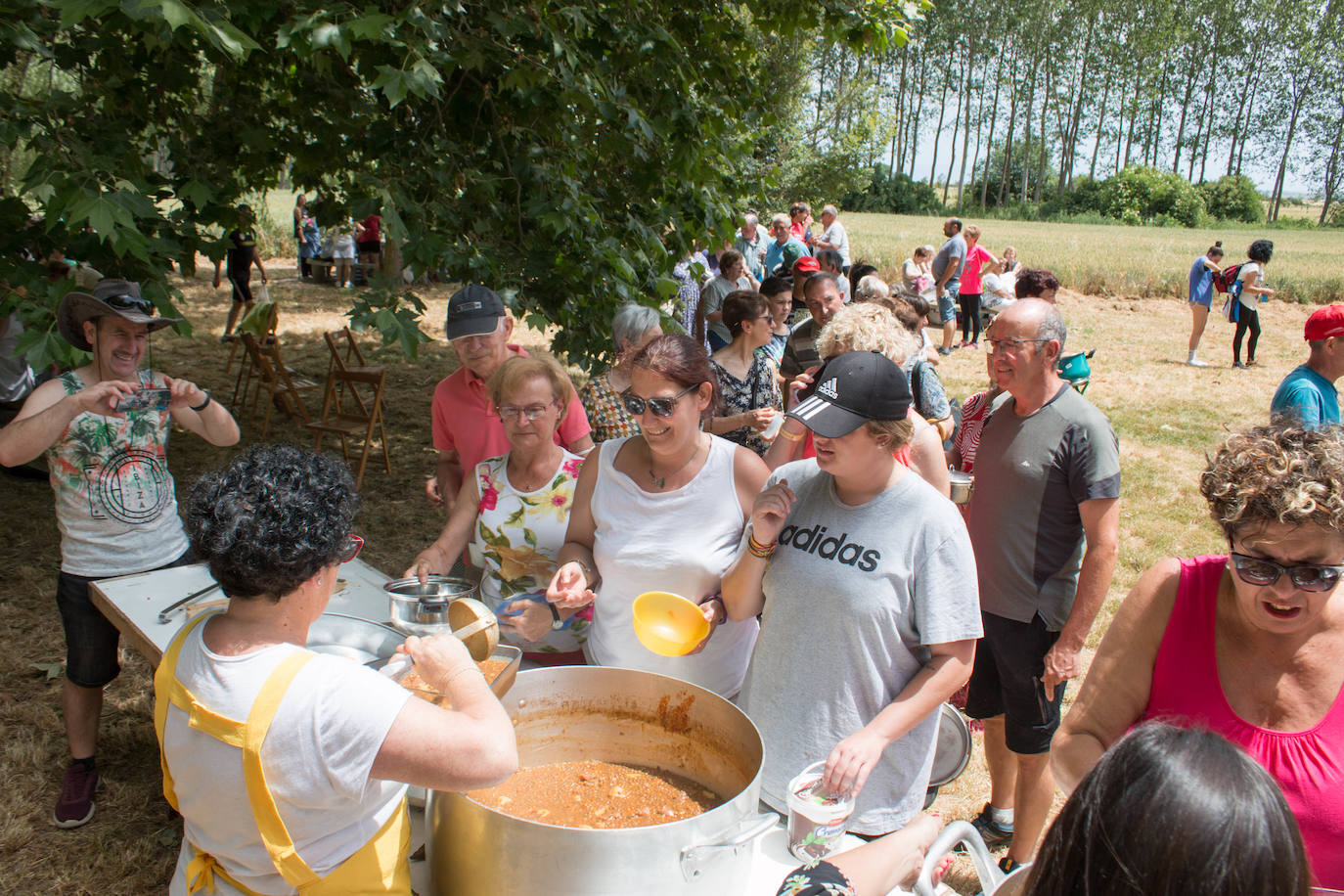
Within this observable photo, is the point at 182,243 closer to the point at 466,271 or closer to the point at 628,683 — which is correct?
the point at 466,271

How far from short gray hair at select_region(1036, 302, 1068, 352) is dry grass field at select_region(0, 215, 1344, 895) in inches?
60.8

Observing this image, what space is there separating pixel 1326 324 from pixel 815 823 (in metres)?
3.39

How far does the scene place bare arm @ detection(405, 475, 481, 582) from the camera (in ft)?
8.07

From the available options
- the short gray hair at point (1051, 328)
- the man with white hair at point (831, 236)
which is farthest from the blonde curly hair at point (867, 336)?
the man with white hair at point (831, 236)

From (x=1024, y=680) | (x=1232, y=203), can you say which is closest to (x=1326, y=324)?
(x=1024, y=680)

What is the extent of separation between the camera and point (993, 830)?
3029 millimetres

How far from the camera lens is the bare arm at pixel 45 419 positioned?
2527mm

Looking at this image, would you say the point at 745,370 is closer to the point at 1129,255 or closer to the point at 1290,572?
the point at 1290,572

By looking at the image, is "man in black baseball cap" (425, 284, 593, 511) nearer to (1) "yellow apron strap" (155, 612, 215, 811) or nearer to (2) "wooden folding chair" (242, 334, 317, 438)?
(1) "yellow apron strap" (155, 612, 215, 811)

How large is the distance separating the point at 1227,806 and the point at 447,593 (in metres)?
1.62

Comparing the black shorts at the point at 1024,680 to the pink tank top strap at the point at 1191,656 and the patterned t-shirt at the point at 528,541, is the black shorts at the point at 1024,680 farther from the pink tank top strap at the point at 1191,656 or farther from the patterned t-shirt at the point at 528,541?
the patterned t-shirt at the point at 528,541

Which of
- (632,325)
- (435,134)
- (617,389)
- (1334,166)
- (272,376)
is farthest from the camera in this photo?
(1334,166)

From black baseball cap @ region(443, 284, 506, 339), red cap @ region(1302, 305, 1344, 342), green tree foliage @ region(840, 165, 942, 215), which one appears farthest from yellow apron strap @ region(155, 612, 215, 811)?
green tree foliage @ region(840, 165, 942, 215)

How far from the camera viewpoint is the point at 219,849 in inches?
50.8
